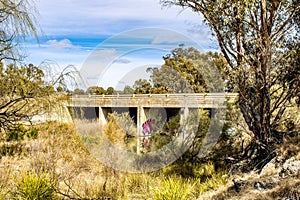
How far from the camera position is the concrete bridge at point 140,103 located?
36.2 feet

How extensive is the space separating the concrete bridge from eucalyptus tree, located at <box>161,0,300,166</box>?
3279mm

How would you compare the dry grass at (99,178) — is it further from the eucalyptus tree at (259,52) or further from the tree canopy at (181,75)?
the tree canopy at (181,75)

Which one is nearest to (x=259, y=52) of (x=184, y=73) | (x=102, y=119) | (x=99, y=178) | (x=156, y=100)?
(x=99, y=178)

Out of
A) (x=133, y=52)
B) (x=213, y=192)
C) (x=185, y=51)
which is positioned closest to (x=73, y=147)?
(x=133, y=52)

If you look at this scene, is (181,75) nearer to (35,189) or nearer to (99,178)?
(99,178)

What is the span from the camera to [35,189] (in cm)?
518

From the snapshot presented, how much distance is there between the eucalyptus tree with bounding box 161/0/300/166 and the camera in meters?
5.82

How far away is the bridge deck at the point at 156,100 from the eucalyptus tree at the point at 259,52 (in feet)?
6.90

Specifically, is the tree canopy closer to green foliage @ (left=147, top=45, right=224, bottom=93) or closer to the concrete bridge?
green foliage @ (left=147, top=45, right=224, bottom=93)

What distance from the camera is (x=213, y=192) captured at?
546cm

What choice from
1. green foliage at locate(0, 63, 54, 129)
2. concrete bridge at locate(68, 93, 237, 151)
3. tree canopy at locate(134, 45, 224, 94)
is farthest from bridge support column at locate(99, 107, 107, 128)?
green foliage at locate(0, 63, 54, 129)

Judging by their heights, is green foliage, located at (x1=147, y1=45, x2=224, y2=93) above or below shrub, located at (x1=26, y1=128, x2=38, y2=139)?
above

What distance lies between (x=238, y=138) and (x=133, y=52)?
3.92 meters

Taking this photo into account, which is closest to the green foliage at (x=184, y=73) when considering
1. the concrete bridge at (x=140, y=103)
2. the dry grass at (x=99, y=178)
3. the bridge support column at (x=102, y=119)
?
the concrete bridge at (x=140, y=103)
